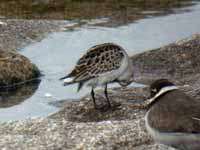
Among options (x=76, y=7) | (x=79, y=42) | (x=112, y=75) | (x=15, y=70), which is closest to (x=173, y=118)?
(x=112, y=75)

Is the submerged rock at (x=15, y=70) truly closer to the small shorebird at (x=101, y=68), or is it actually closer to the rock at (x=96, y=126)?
the rock at (x=96, y=126)

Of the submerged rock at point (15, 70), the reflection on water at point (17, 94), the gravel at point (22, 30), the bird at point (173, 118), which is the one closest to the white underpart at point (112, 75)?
the bird at point (173, 118)

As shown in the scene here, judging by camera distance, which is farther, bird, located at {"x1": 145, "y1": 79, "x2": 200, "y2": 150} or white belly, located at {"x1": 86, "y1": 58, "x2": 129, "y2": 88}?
white belly, located at {"x1": 86, "y1": 58, "x2": 129, "y2": 88}

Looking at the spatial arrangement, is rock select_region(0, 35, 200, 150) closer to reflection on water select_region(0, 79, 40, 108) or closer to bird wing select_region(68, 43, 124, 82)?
bird wing select_region(68, 43, 124, 82)

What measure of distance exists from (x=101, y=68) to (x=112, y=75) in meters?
0.18

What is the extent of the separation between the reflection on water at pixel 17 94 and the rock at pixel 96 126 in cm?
99

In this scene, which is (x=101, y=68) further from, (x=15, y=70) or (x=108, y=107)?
(x=15, y=70)

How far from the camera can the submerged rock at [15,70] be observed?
46.4 feet

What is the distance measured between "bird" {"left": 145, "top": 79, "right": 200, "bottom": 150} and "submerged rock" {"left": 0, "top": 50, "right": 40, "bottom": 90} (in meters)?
6.37

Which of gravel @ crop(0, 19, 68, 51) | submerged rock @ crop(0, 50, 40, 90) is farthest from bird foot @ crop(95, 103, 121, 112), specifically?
gravel @ crop(0, 19, 68, 51)

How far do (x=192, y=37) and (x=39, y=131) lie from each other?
636cm

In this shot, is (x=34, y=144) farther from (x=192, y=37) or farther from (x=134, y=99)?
(x=192, y=37)

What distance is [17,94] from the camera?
13.7 meters

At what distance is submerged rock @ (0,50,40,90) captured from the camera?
1415 cm
